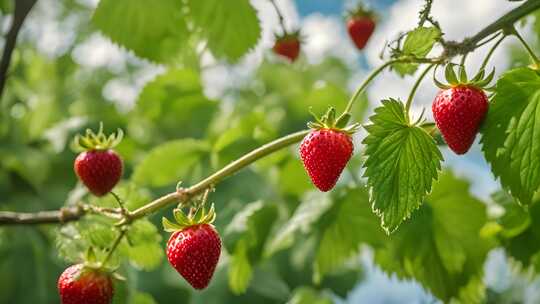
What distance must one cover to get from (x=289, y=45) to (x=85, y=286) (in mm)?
945

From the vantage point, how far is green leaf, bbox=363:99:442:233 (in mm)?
1331

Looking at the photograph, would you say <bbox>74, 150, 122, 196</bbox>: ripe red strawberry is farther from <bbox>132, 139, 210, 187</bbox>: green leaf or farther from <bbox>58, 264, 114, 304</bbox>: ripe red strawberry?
<bbox>132, 139, 210, 187</bbox>: green leaf

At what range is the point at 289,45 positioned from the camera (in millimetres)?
2262

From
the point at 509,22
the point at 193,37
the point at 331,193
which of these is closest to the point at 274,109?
the point at 331,193

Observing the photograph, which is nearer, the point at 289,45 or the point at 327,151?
the point at 327,151

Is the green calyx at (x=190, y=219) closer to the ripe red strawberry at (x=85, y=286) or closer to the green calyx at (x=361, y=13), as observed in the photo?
the ripe red strawberry at (x=85, y=286)

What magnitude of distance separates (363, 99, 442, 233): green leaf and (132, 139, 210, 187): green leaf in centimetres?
148

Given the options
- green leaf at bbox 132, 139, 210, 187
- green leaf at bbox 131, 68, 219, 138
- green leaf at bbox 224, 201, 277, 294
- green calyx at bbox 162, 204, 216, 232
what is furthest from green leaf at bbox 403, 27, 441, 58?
green leaf at bbox 131, 68, 219, 138

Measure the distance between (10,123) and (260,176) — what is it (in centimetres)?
136

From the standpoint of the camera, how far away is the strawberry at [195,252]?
1.49m

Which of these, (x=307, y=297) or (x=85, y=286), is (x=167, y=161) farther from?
(x=85, y=286)

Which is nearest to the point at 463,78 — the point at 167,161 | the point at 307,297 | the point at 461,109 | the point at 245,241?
the point at 461,109

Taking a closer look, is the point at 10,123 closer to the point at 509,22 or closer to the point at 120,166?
the point at 120,166

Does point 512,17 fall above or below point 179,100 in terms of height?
above
